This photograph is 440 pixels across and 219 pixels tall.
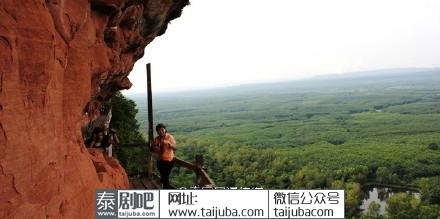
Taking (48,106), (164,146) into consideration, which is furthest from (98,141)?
(48,106)

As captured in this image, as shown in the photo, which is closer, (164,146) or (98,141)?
(164,146)

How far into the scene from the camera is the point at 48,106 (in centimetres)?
530

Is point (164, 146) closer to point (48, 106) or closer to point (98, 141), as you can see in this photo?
point (98, 141)

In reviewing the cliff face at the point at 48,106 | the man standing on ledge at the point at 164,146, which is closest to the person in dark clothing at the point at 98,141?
the cliff face at the point at 48,106

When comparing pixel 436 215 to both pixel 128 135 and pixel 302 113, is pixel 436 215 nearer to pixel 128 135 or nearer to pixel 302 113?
pixel 128 135

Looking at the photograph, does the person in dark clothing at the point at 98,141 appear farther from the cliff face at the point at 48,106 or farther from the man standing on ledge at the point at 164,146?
the man standing on ledge at the point at 164,146

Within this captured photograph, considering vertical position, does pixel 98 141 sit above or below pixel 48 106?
below

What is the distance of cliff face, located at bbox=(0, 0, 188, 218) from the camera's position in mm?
4359

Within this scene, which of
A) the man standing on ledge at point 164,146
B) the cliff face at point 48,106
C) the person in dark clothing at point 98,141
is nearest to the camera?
the cliff face at point 48,106

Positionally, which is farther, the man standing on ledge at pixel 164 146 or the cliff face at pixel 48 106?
the man standing on ledge at pixel 164 146

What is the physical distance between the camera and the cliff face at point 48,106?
4.36m

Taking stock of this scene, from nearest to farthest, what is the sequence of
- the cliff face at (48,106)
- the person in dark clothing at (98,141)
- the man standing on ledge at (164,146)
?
the cliff face at (48,106)
the man standing on ledge at (164,146)
the person in dark clothing at (98,141)

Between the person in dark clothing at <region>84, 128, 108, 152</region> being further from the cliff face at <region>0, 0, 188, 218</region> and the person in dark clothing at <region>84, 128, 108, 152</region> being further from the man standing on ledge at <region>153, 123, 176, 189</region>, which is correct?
the man standing on ledge at <region>153, 123, 176, 189</region>

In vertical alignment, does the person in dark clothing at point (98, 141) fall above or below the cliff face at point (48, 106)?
below
